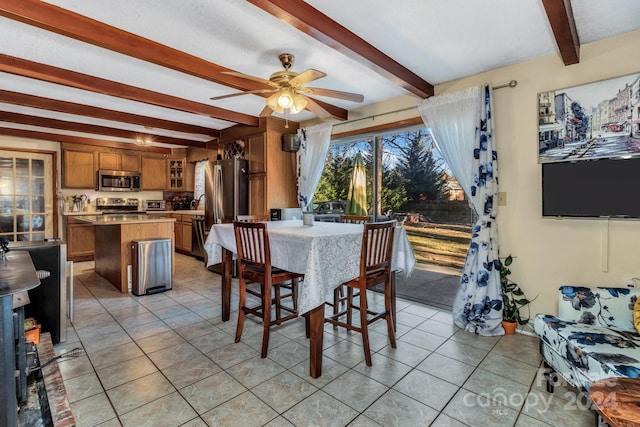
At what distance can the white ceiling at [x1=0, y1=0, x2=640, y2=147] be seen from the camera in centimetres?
202

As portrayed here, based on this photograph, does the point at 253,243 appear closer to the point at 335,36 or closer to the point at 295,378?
the point at 295,378

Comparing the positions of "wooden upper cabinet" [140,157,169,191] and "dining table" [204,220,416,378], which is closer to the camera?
"dining table" [204,220,416,378]

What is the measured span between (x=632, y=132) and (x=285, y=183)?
12.7ft

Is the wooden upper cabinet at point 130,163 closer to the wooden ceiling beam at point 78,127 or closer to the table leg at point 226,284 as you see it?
the wooden ceiling beam at point 78,127

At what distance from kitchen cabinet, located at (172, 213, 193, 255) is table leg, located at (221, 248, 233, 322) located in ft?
11.5

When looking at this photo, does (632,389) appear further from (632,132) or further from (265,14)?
(265,14)

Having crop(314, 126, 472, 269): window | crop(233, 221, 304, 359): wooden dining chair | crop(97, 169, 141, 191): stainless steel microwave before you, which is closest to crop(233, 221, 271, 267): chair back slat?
crop(233, 221, 304, 359): wooden dining chair

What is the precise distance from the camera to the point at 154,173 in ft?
22.2

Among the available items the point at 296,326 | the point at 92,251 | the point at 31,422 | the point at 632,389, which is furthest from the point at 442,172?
the point at 92,251

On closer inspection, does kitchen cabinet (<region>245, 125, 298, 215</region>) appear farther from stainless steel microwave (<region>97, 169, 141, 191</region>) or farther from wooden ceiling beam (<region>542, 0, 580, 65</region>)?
wooden ceiling beam (<region>542, 0, 580, 65</region>)

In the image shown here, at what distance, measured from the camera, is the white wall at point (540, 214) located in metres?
2.38

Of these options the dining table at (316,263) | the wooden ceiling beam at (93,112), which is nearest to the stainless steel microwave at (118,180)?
the wooden ceiling beam at (93,112)

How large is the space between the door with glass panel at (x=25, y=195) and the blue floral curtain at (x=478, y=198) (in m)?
6.83

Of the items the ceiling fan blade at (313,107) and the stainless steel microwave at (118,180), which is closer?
the ceiling fan blade at (313,107)
